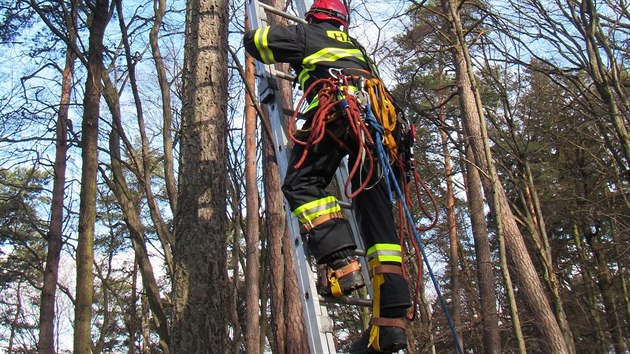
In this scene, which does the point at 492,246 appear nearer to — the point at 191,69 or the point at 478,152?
the point at 478,152

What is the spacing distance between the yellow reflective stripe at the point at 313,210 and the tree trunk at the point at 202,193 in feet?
2.92

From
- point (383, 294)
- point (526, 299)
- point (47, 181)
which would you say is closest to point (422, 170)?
point (526, 299)

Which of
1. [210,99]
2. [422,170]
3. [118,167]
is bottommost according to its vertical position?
[210,99]

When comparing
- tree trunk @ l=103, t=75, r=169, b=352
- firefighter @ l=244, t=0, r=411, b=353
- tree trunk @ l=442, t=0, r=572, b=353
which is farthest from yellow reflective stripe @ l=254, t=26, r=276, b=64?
tree trunk @ l=442, t=0, r=572, b=353

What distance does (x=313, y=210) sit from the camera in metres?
2.63

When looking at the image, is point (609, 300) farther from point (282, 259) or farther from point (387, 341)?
point (387, 341)

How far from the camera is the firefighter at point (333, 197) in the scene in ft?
8.41

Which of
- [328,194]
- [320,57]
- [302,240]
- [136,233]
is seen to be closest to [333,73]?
[320,57]

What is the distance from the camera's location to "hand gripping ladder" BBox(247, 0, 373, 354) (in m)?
2.50

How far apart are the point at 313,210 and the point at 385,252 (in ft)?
1.47

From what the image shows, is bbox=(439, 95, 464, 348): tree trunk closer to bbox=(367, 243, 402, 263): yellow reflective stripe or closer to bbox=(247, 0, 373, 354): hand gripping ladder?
bbox=(247, 0, 373, 354): hand gripping ladder

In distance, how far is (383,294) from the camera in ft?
8.59

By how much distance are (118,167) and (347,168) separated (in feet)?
23.9

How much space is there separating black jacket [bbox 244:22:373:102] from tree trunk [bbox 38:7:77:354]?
7.99m
